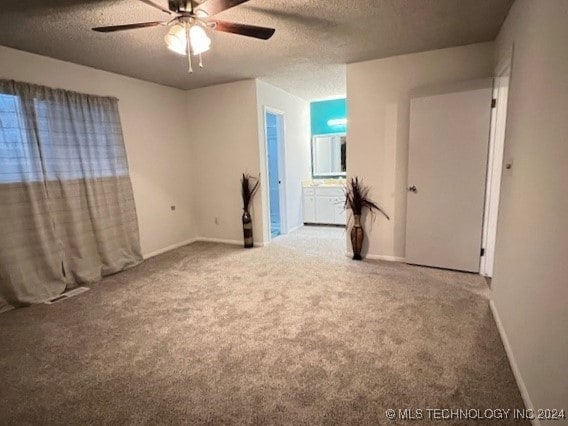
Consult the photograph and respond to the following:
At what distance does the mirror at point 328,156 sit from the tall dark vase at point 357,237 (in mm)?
2523

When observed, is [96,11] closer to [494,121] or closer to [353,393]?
[353,393]

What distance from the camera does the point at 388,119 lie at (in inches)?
145

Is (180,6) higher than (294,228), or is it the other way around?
(180,6)

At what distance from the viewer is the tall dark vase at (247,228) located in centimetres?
470

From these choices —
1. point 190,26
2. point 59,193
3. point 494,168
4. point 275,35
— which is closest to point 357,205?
point 494,168

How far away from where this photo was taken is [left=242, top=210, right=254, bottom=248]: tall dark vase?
4699mm

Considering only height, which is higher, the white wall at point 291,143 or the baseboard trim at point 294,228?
the white wall at point 291,143

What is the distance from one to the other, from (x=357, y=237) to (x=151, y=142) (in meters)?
3.12

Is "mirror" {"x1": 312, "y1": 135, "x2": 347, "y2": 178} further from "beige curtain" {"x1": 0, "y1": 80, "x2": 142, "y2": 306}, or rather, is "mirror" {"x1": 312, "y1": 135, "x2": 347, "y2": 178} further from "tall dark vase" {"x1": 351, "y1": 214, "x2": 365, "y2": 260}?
"beige curtain" {"x1": 0, "y1": 80, "x2": 142, "y2": 306}

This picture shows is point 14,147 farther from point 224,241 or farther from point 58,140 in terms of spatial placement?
point 224,241

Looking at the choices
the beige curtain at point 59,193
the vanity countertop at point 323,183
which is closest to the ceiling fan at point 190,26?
the beige curtain at point 59,193

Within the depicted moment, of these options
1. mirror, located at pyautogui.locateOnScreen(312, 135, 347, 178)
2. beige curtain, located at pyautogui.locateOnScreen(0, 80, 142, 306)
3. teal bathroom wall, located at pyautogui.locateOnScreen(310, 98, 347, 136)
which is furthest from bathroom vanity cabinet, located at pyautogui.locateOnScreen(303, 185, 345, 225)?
beige curtain, located at pyautogui.locateOnScreen(0, 80, 142, 306)

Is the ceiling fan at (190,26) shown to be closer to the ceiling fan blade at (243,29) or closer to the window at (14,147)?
the ceiling fan blade at (243,29)

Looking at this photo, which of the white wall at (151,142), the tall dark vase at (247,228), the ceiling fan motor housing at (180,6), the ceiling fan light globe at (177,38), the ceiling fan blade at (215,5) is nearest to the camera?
the ceiling fan blade at (215,5)
